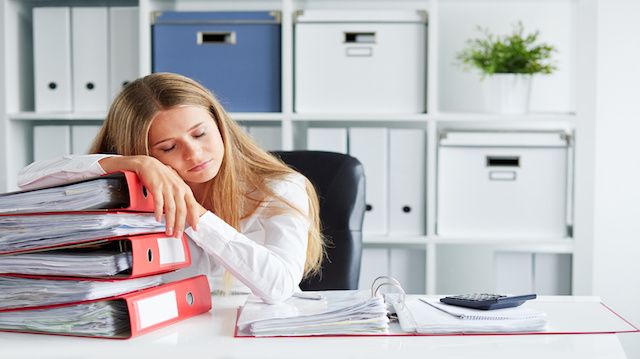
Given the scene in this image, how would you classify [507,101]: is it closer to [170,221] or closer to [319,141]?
[319,141]

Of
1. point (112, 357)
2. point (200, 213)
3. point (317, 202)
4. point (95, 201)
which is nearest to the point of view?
point (112, 357)

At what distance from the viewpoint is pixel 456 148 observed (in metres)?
2.52

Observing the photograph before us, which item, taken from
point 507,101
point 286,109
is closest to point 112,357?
point 286,109

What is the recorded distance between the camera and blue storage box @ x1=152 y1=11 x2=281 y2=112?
2537mm

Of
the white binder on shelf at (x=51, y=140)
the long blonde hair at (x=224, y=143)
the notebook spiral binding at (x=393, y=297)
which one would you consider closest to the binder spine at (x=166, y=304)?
the notebook spiral binding at (x=393, y=297)

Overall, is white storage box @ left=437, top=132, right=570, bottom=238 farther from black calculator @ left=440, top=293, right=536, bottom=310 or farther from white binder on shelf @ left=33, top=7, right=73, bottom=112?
black calculator @ left=440, top=293, right=536, bottom=310

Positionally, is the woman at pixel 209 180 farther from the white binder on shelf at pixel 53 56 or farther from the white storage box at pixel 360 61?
the white binder on shelf at pixel 53 56

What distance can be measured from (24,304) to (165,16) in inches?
65.0

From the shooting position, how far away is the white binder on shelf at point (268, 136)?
102 inches

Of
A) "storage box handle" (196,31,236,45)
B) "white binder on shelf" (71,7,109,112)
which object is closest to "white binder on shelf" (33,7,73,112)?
"white binder on shelf" (71,7,109,112)

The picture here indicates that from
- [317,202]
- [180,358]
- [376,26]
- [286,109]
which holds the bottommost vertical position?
[180,358]

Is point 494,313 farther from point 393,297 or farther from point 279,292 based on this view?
point 279,292

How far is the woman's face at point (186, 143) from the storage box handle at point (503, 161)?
1.28m

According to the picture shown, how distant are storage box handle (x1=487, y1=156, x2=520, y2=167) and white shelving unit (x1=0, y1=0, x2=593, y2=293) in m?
0.12
